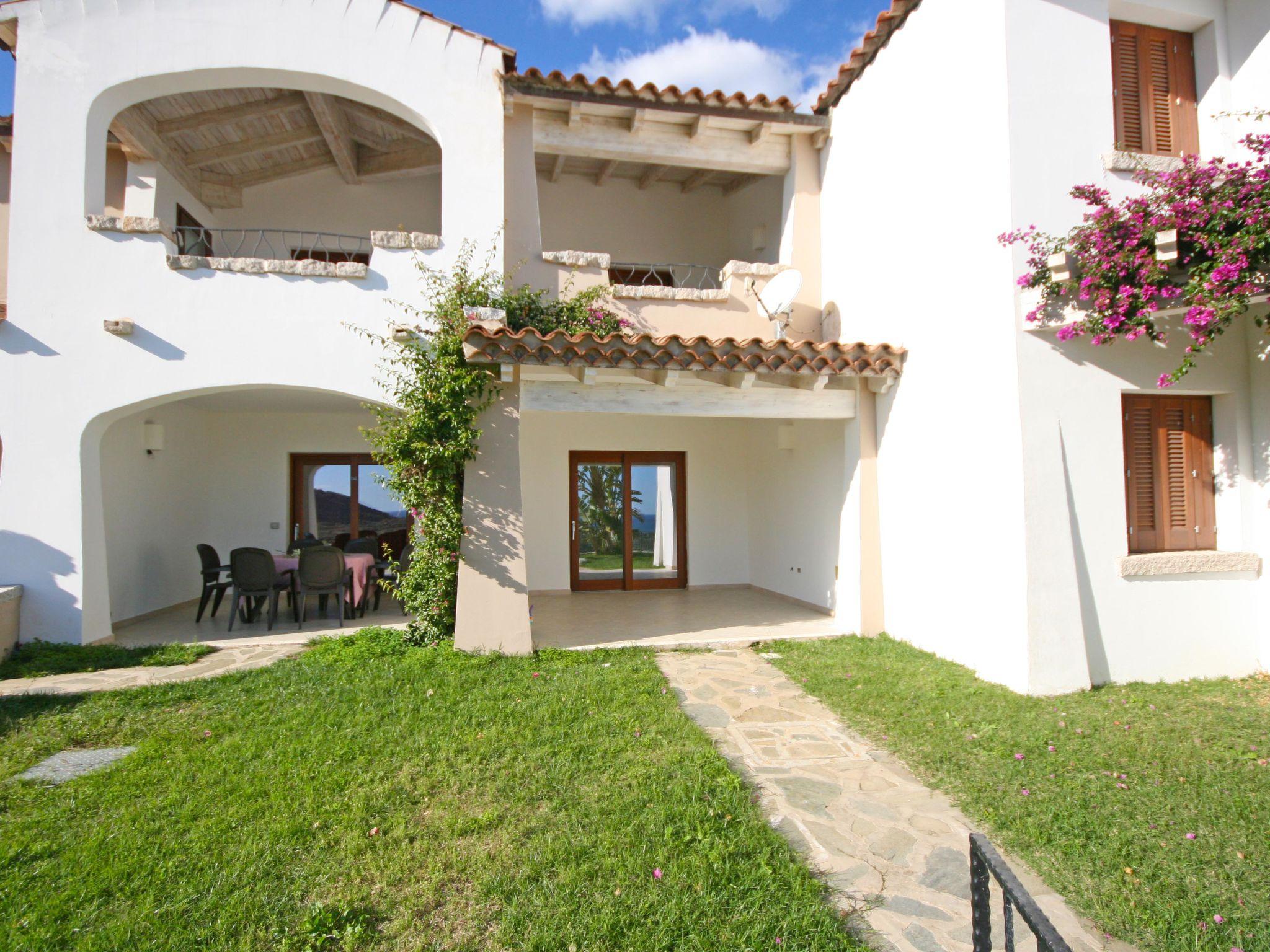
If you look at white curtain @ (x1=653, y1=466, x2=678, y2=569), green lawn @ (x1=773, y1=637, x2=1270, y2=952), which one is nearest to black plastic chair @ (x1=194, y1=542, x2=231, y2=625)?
white curtain @ (x1=653, y1=466, x2=678, y2=569)

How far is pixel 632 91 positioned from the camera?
9008mm

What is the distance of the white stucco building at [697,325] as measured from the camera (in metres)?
6.75

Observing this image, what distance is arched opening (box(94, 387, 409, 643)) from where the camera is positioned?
962cm

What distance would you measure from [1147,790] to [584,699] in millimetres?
4111

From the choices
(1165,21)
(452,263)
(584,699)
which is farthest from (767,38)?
(584,699)

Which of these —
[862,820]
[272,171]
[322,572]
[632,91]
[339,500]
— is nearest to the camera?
[862,820]

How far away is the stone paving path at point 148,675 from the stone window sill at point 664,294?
5.86m

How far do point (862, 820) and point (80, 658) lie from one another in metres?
7.93

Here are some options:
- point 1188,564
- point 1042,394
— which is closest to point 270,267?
point 1042,394

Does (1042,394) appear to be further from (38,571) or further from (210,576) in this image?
(210,576)

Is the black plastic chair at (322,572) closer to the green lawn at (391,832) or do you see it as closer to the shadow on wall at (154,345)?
the shadow on wall at (154,345)

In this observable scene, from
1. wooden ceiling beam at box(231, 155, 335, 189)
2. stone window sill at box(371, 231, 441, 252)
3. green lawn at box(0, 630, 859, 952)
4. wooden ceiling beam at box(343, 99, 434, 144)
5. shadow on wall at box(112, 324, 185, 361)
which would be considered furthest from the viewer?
wooden ceiling beam at box(231, 155, 335, 189)

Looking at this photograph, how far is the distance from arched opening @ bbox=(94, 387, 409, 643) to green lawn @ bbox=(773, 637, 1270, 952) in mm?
6889

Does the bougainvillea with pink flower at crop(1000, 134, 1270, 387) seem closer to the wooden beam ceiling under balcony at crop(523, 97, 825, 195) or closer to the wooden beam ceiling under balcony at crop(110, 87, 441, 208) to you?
the wooden beam ceiling under balcony at crop(523, 97, 825, 195)
